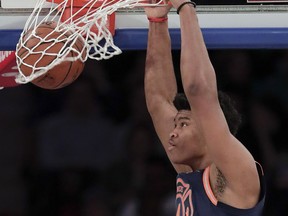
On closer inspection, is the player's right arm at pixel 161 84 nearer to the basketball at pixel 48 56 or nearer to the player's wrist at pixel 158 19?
the player's wrist at pixel 158 19

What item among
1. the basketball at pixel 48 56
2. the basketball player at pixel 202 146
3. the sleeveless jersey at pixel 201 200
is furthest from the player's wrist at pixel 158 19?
the sleeveless jersey at pixel 201 200

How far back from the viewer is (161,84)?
Answer: 8.64ft

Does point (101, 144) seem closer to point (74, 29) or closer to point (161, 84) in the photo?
point (161, 84)

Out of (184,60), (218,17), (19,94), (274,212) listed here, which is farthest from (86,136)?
(184,60)

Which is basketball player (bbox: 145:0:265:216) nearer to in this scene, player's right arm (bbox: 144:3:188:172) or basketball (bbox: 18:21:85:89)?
player's right arm (bbox: 144:3:188:172)

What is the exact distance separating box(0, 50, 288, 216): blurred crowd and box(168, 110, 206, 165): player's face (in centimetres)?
137

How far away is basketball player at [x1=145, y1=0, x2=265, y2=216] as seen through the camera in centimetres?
207

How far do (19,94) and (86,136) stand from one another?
1.47 feet

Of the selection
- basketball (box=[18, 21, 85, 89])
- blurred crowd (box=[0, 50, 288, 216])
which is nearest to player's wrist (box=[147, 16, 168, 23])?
basketball (box=[18, 21, 85, 89])

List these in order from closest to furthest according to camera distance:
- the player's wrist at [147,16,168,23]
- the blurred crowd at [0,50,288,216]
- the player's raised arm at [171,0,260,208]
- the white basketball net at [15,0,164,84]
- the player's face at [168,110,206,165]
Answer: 1. the player's raised arm at [171,0,260,208]
2. the white basketball net at [15,0,164,84]
3. the player's face at [168,110,206,165]
4. the player's wrist at [147,16,168,23]
5. the blurred crowd at [0,50,288,216]

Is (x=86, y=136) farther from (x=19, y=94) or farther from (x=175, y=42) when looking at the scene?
(x=175, y=42)

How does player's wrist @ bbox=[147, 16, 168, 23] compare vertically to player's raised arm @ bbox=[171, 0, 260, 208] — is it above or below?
above

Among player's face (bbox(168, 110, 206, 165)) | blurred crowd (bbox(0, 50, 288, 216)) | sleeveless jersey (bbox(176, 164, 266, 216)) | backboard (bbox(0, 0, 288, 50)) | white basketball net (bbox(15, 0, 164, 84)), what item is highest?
white basketball net (bbox(15, 0, 164, 84))

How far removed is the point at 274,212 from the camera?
3.77 m
